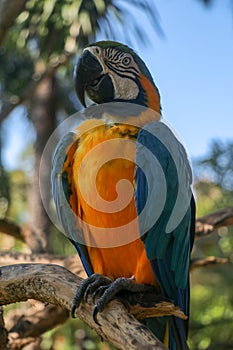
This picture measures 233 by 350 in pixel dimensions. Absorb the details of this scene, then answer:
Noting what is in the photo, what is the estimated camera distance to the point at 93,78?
163cm

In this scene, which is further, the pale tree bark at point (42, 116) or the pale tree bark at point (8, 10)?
the pale tree bark at point (42, 116)

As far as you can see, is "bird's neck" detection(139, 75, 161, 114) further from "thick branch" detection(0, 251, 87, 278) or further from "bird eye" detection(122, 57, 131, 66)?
"thick branch" detection(0, 251, 87, 278)

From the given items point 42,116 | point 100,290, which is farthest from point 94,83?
point 42,116

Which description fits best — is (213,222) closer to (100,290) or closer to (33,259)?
(33,259)

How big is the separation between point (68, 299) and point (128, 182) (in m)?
0.36

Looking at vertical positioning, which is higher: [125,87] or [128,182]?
[125,87]

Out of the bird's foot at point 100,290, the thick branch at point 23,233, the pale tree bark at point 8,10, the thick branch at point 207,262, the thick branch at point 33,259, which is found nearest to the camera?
the bird's foot at point 100,290

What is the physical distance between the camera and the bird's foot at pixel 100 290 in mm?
1255

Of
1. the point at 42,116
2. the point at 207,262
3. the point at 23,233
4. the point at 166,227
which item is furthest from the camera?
the point at 42,116

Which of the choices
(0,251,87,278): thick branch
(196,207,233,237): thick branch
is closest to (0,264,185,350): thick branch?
(0,251,87,278): thick branch

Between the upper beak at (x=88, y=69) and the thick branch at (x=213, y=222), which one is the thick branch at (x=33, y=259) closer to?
the thick branch at (x=213, y=222)

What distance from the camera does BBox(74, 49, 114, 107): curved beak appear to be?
5.34 ft

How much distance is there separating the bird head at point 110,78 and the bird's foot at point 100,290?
545 millimetres

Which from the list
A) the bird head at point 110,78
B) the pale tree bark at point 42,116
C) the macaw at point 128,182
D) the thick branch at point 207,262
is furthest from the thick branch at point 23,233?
the pale tree bark at point 42,116
